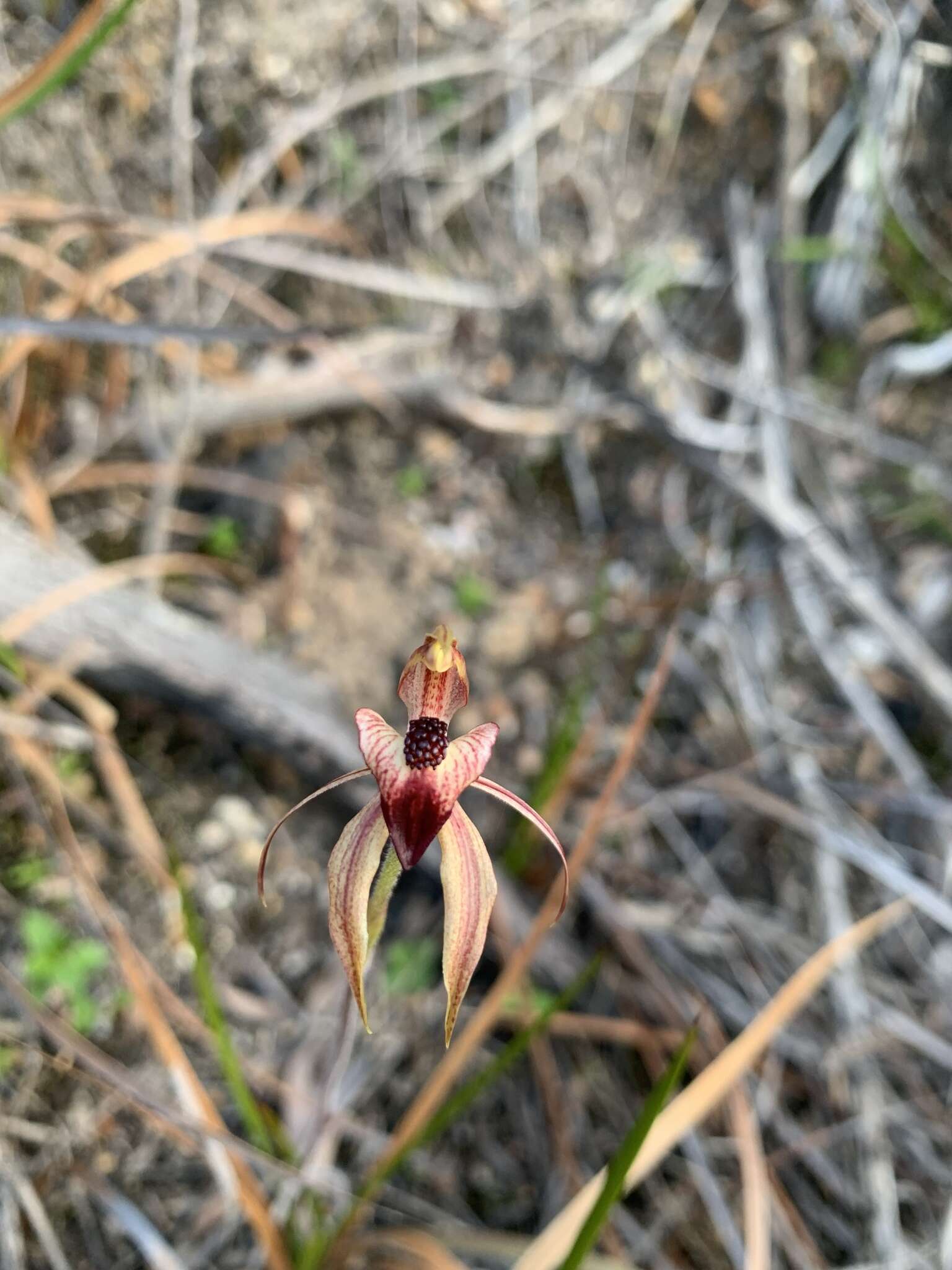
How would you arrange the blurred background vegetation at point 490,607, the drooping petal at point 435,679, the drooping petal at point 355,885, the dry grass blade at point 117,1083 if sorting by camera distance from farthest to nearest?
the blurred background vegetation at point 490,607 → the dry grass blade at point 117,1083 → the drooping petal at point 435,679 → the drooping petal at point 355,885

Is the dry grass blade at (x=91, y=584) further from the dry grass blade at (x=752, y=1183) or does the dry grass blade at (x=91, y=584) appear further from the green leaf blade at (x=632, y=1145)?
the dry grass blade at (x=752, y=1183)

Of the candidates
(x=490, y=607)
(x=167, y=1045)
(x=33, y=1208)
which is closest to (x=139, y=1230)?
(x=33, y=1208)

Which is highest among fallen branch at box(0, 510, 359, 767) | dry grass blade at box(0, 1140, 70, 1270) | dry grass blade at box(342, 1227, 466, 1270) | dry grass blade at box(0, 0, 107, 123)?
dry grass blade at box(0, 0, 107, 123)

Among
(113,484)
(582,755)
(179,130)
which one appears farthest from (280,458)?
(582,755)

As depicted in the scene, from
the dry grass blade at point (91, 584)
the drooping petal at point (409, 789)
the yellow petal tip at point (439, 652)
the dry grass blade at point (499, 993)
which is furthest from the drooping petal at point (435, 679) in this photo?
the dry grass blade at point (91, 584)

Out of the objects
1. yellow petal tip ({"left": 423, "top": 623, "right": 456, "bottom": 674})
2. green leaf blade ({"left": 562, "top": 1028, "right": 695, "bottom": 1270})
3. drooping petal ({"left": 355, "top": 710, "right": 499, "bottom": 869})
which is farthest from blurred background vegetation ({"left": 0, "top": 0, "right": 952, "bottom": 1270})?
yellow petal tip ({"left": 423, "top": 623, "right": 456, "bottom": 674})

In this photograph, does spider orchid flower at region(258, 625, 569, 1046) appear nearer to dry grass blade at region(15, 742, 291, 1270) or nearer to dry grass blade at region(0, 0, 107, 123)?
dry grass blade at region(15, 742, 291, 1270)

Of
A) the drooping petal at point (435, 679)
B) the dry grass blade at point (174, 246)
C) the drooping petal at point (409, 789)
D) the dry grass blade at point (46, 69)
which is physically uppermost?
the dry grass blade at point (174, 246)
